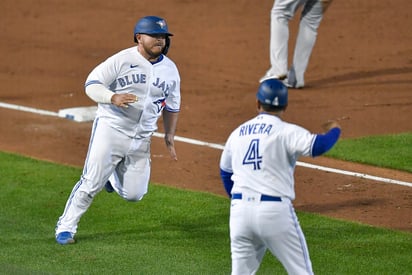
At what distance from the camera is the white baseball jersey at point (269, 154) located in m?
7.04

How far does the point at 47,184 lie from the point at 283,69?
4626mm

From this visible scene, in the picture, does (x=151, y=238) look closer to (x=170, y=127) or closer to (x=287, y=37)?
(x=170, y=127)

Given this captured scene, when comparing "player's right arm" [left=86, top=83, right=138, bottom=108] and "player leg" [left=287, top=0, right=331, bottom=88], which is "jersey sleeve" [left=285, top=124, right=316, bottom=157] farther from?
"player leg" [left=287, top=0, right=331, bottom=88]

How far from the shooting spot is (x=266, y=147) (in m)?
7.04

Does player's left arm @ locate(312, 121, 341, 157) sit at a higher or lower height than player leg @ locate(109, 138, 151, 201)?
higher

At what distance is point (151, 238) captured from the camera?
9.67m

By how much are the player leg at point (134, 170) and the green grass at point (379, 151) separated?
353 centimetres

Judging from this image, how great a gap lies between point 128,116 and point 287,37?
5845 millimetres

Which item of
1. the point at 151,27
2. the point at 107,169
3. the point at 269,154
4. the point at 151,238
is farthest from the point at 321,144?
the point at 151,238

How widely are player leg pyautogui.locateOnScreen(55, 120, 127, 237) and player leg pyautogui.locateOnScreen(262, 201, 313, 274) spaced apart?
2637 mm

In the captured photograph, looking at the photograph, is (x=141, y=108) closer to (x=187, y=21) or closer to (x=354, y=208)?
(x=354, y=208)

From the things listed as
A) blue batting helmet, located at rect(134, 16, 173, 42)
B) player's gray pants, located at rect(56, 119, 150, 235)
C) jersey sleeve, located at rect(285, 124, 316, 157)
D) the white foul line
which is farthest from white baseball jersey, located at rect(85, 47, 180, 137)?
the white foul line

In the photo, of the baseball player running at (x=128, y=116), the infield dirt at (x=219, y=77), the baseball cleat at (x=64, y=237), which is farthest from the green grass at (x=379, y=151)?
the baseball cleat at (x=64, y=237)

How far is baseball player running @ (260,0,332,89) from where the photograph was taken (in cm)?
1471
